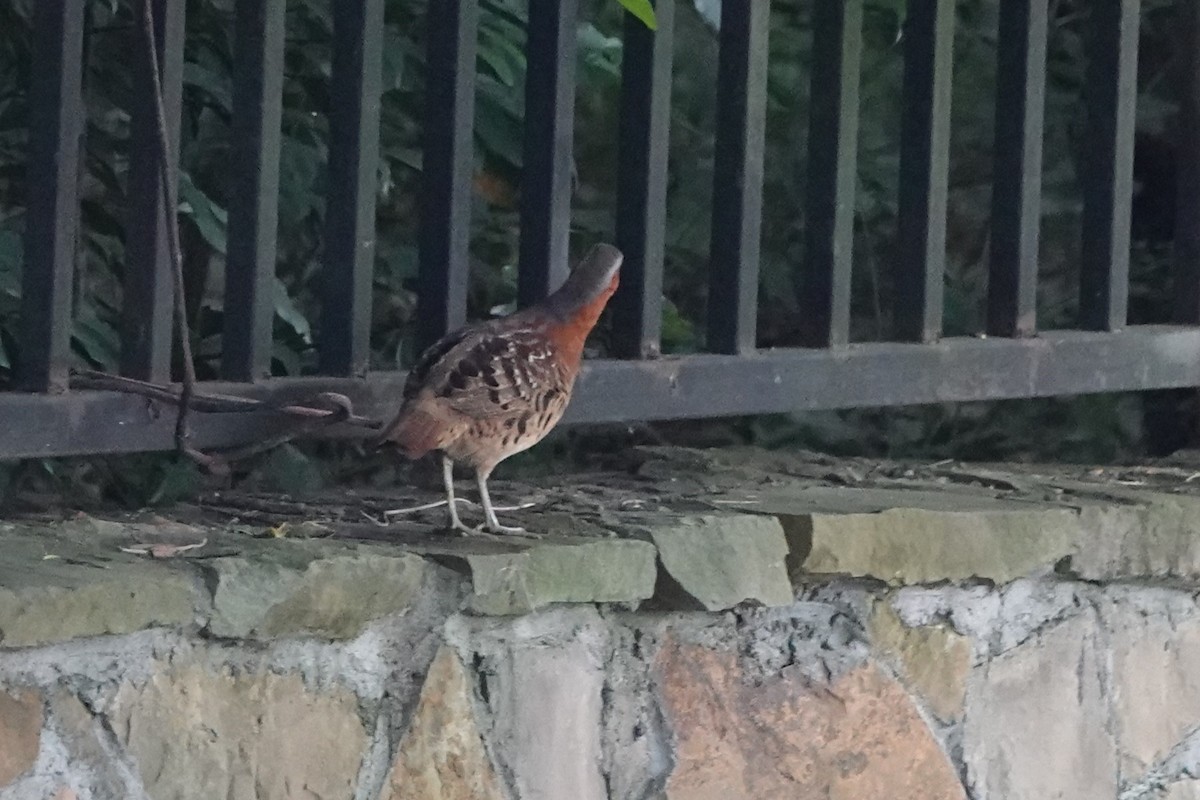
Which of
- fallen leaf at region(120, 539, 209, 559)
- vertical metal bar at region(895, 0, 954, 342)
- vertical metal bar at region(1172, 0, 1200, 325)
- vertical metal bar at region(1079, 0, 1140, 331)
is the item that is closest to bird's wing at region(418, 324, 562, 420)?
fallen leaf at region(120, 539, 209, 559)

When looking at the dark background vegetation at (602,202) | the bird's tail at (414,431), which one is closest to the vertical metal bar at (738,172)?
the dark background vegetation at (602,202)

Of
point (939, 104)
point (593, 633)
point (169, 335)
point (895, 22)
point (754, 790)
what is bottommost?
point (754, 790)

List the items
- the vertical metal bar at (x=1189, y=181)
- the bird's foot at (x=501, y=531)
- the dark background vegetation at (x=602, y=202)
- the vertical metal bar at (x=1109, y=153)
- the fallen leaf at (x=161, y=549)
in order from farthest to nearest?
the vertical metal bar at (x=1189, y=181), the vertical metal bar at (x=1109, y=153), the dark background vegetation at (x=602, y=202), the bird's foot at (x=501, y=531), the fallen leaf at (x=161, y=549)

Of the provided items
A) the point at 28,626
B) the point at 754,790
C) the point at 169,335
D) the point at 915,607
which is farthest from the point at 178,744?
the point at 915,607

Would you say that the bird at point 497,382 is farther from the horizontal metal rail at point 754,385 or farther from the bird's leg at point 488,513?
the horizontal metal rail at point 754,385

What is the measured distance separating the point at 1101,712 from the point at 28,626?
61.2 inches

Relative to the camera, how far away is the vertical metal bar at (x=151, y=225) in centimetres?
202

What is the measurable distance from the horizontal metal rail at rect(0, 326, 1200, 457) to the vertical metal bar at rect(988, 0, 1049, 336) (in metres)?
0.07

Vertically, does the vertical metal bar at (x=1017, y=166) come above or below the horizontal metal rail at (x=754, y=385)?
above

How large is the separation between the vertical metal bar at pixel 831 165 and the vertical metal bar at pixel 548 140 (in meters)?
0.42

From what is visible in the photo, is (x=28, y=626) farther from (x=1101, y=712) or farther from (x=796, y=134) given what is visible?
(x=796, y=134)

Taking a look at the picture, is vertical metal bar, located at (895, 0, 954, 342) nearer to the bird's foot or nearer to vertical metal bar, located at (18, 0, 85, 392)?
the bird's foot

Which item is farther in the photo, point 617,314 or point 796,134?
point 796,134

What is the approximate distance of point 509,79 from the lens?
104 inches
